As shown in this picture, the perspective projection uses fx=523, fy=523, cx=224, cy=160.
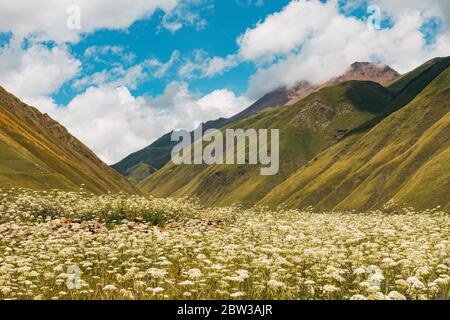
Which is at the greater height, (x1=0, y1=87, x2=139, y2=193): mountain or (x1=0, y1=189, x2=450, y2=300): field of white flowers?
(x1=0, y1=87, x2=139, y2=193): mountain

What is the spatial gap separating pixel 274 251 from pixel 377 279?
4532 mm

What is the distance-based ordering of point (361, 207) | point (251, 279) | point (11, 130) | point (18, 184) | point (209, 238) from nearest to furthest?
point (251, 279) → point (209, 238) → point (18, 184) → point (11, 130) → point (361, 207)

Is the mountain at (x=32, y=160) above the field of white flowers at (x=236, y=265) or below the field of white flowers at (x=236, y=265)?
above

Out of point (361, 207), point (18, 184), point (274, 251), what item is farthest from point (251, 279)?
point (361, 207)

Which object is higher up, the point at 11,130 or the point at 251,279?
the point at 11,130

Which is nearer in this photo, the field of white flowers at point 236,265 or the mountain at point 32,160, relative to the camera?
the field of white flowers at point 236,265

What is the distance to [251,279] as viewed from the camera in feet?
51.9

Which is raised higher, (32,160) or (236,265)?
(32,160)

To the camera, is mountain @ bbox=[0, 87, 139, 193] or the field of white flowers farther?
mountain @ bbox=[0, 87, 139, 193]

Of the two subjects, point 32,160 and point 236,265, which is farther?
point 32,160
